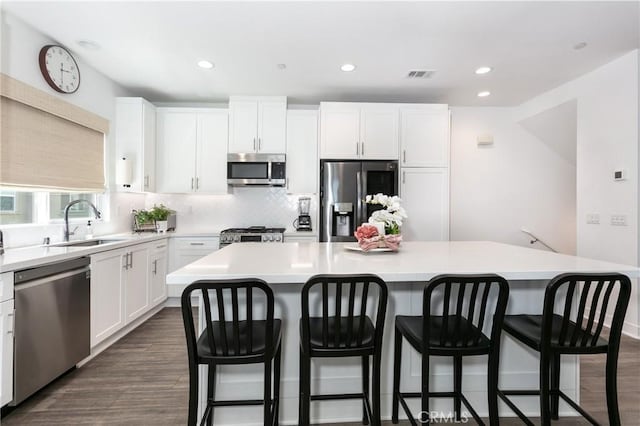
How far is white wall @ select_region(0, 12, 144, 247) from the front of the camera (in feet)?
7.91

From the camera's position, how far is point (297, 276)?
4.81 ft

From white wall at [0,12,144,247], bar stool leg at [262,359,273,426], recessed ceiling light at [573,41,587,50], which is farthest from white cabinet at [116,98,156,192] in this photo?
recessed ceiling light at [573,41,587,50]

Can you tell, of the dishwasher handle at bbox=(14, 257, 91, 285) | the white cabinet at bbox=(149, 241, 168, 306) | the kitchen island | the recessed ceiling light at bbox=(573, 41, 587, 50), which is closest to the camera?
the kitchen island

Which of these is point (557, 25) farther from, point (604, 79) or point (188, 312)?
point (188, 312)

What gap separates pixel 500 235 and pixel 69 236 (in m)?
A: 5.19

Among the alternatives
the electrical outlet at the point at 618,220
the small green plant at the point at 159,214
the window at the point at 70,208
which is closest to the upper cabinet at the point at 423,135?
the electrical outlet at the point at 618,220

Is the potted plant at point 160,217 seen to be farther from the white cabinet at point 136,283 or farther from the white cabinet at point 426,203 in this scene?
the white cabinet at point 426,203

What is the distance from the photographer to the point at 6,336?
1806 mm

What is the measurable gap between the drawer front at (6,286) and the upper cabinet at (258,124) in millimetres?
2615

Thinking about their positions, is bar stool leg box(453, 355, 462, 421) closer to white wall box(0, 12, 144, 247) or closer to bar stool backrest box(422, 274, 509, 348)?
bar stool backrest box(422, 274, 509, 348)

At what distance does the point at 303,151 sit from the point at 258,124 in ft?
2.18

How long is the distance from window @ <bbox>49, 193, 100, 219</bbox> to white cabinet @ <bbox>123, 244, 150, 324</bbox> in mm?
722

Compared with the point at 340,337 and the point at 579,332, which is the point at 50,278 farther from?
the point at 579,332

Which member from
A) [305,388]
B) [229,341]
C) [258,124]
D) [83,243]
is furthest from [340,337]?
[258,124]
